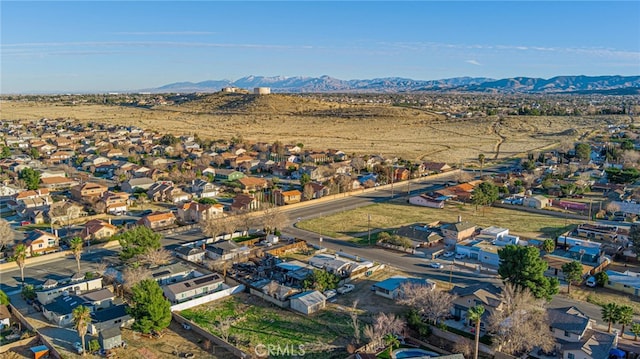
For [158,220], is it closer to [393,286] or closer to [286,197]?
[286,197]

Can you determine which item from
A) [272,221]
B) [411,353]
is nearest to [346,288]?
[411,353]

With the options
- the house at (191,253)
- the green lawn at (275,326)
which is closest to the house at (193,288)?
the green lawn at (275,326)

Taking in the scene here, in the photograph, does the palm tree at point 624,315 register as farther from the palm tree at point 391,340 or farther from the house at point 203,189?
the house at point 203,189

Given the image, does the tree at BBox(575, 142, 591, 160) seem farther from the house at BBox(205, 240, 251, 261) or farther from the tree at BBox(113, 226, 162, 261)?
the tree at BBox(113, 226, 162, 261)

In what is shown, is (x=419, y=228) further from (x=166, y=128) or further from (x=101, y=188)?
(x=166, y=128)

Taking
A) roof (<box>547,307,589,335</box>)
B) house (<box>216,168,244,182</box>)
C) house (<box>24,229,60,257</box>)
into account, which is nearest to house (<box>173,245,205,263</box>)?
house (<box>24,229,60,257</box>)
